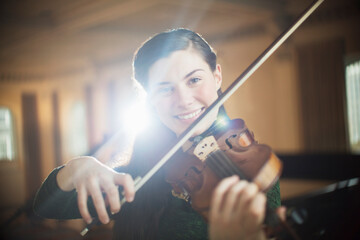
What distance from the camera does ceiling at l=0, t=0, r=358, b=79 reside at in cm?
344

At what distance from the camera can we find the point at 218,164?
620mm

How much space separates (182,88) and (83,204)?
0.31m

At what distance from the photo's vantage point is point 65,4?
3334 mm

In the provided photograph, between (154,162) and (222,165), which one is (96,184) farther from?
(222,165)

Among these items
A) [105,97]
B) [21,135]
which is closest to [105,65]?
[105,97]

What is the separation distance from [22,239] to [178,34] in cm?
426

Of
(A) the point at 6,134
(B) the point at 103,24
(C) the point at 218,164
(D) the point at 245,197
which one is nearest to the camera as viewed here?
(D) the point at 245,197

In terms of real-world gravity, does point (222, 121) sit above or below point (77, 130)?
above

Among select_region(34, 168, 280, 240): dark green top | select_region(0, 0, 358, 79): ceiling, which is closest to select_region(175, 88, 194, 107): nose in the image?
select_region(34, 168, 280, 240): dark green top

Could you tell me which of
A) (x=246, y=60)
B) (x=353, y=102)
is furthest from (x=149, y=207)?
(x=246, y=60)

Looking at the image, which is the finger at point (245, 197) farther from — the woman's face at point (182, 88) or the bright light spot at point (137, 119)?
the bright light spot at point (137, 119)

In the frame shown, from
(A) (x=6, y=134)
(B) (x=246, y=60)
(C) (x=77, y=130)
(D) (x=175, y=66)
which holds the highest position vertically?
(D) (x=175, y=66)

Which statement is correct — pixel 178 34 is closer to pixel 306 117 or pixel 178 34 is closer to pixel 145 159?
pixel 145 159

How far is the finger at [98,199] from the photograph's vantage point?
0.57 metres
